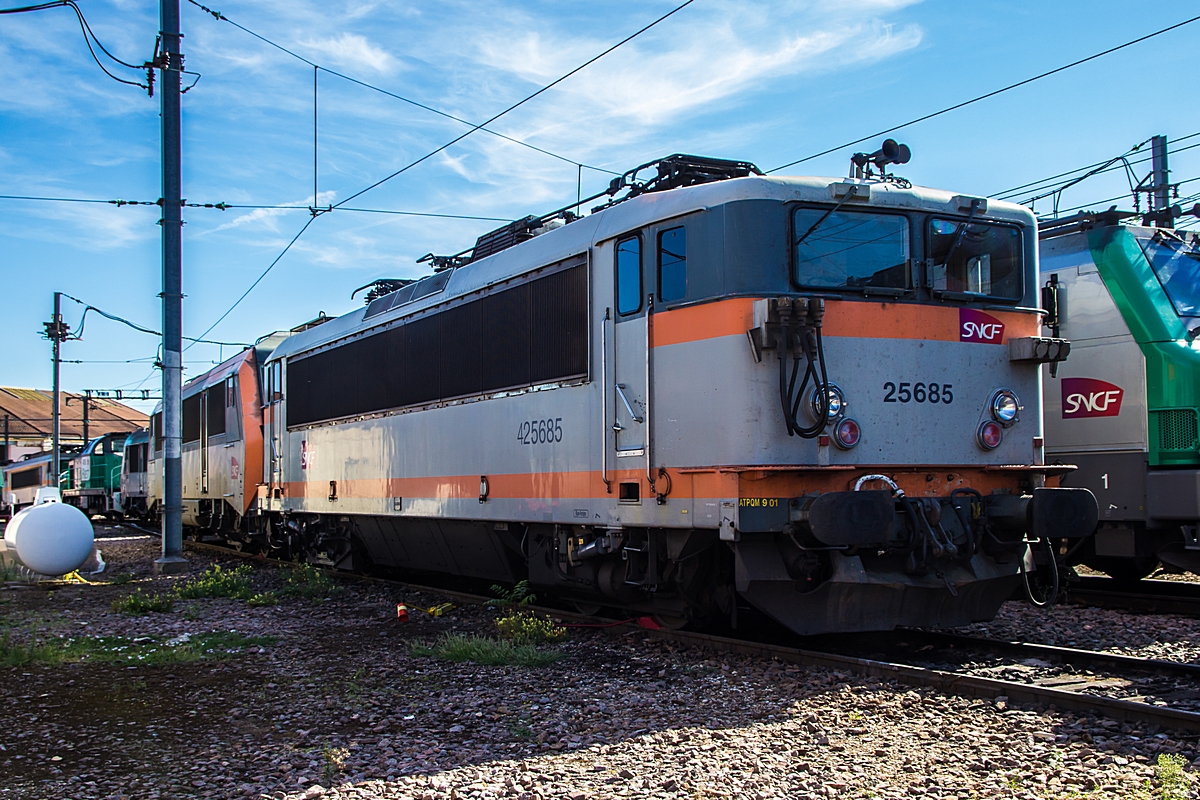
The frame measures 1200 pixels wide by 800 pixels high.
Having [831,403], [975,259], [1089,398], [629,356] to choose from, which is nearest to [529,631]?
[629,356]

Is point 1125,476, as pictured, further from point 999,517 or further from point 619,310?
point 619,310

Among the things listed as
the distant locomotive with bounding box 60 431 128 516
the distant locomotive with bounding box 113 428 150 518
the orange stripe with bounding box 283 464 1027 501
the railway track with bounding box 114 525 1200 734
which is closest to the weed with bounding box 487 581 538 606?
the railway track with bounding box 114 525 1200 734

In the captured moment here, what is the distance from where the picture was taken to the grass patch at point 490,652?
745cm

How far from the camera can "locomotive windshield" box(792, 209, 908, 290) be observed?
732cm

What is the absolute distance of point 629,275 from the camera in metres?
8.01

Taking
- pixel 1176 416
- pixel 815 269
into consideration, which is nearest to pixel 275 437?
pixel 815 269

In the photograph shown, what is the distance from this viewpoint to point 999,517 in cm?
Result: 741

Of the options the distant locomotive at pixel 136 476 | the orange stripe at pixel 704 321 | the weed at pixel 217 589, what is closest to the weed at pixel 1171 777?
the orange stripe at pixel 704 321

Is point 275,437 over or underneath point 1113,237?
underneath

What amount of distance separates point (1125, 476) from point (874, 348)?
4.32 meters

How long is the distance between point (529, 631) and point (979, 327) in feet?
14.1

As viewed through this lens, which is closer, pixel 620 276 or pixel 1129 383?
pixel 620 276

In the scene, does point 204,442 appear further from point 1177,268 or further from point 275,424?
point 1177,268

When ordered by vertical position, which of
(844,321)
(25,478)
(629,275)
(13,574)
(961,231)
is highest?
(961,231)
